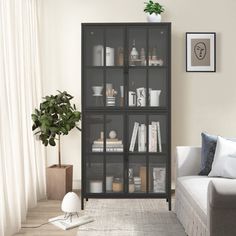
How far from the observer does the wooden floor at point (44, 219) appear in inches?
145

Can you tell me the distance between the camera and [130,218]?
4.09 meters

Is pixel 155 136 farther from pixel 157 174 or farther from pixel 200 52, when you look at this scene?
pixel 200 52

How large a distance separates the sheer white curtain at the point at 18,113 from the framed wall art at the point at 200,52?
180cm

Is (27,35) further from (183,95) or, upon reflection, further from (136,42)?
(183,95)

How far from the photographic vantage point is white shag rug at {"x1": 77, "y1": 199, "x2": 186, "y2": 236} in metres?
3.68

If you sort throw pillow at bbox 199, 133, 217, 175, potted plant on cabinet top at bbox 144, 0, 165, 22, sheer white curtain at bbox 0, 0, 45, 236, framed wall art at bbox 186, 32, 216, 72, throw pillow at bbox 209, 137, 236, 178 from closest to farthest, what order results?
sheer white curtain at bbox 0, 0, 45, 236, throw pillow at bbox 209, 137, 236, 178, throw pillow at bbox 199, 133, 217, 175, potted plant on cabinet top at bbox 144, 0, 165, 22, framed wall art at bbox 186, 32, 216, 72

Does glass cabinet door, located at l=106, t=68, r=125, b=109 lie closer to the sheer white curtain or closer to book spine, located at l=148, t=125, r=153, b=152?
book spine, located at l=148, t=125, r=153, b=152

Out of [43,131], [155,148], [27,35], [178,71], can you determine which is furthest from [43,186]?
[178,71]

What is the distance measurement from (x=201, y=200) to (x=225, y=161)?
77 cm

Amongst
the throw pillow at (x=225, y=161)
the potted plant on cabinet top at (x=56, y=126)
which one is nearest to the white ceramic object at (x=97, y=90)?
the potted plant on cabinet top at (x=56, y=126)

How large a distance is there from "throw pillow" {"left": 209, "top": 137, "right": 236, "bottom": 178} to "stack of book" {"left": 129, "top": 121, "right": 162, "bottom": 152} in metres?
0.82

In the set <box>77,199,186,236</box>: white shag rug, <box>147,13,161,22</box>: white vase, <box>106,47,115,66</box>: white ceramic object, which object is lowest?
<box>77,199,186,236</box>: white shag rug

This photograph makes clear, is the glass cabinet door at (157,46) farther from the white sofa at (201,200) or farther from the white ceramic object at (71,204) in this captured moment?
the white ceramic object at (71,204)

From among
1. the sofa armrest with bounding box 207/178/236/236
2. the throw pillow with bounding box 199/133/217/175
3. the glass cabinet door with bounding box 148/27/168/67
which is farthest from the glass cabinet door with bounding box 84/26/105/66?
the sofa armrest with bounding box 207/178/236/236
